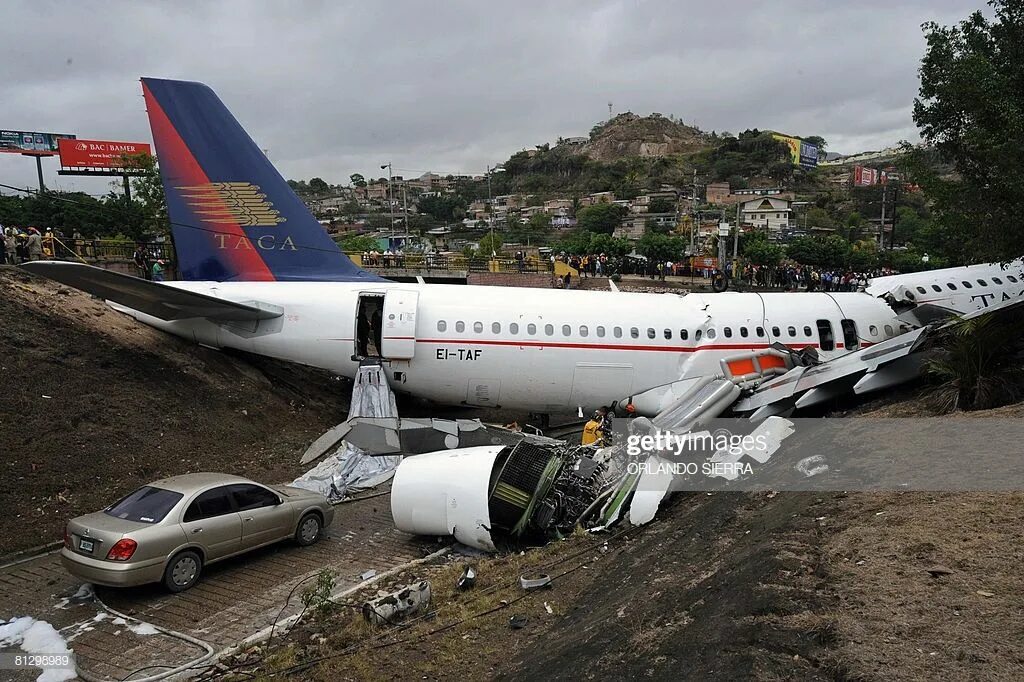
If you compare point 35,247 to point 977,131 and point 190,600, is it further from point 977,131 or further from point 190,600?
point 977,131

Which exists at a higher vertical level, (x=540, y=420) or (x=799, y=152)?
(x=799, y=152)

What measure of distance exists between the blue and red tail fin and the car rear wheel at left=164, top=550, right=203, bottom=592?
9.57 m

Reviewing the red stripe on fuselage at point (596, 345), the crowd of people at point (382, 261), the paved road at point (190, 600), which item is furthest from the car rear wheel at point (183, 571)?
the crowd of people at point (382, 261)

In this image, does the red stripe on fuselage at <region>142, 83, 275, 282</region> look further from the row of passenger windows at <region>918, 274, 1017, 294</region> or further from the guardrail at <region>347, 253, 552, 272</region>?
the guardrail at <region>347, 253, 552, 272</region>

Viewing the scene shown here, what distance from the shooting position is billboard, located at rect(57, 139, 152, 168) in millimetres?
80250

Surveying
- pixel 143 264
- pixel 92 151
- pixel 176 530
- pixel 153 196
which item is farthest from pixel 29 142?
pixel 176 530

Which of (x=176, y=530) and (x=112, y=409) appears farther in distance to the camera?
(x=112, y=409)

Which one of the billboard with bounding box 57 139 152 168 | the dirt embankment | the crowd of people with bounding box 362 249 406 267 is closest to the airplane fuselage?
the dirt embankment

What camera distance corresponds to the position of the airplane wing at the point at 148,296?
12.7m

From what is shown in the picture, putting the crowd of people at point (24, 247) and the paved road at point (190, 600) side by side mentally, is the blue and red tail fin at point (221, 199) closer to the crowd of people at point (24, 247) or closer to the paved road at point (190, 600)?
the crowd of people at point (24, 247)

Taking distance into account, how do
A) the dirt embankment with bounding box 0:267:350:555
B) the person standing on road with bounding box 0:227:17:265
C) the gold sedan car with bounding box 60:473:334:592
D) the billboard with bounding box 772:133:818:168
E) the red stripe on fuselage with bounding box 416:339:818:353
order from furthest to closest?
the billboard with bounding box 772:133:818:168 < the person standing on road with bounding box 0:227:17:265 < the red stripe on fuselage with bounding box 416:339:818:353 < the dirt embankment with bounding box 0:267:350:555 < the gold sedan car with bounding box 60:473:334:592

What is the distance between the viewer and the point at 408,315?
15.2 meters

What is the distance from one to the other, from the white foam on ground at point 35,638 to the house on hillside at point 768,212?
112 m

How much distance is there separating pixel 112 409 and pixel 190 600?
21.4ft
